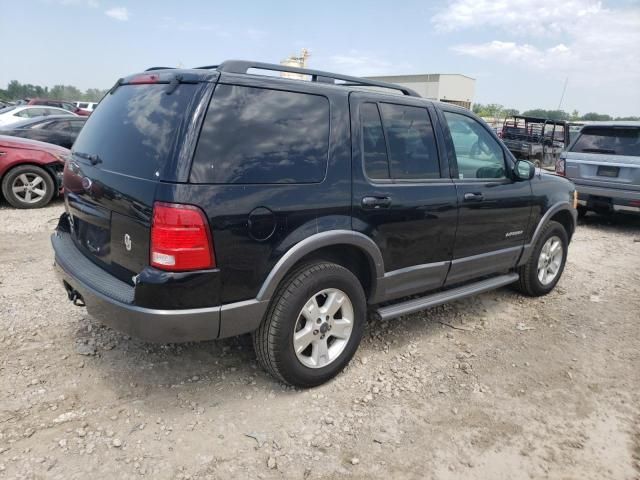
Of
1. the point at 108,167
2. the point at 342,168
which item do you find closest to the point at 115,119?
the point at 108,167

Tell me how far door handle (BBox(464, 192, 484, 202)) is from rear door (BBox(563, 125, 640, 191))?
5.45 metres

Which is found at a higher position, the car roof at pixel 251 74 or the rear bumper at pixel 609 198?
the car roof at pixel 251 74

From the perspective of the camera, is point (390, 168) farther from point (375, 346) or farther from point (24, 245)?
point (24, 245)

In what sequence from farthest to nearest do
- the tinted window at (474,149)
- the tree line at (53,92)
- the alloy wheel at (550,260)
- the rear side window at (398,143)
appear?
the tree line at (53,92) → the alloy wheel at (550,260) → the tinted window at (474,149) → the rear side window at (398,143)

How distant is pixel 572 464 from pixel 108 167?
303cm

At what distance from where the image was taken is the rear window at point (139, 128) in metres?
2.53

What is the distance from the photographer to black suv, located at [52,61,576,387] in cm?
248

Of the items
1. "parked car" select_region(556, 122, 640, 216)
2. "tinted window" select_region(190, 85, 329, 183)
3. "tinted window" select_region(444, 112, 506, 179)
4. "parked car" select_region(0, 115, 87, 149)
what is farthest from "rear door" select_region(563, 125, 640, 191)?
"parked car" select_region(0, 115, 87, 149)

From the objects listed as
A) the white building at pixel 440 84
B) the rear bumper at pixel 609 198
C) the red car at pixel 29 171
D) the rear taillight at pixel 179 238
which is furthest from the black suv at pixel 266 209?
the white building at pixel 440 84

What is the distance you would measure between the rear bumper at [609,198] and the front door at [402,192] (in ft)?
18.9

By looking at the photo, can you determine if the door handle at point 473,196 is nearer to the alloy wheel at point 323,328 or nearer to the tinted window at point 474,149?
the tinted window at point 474,149

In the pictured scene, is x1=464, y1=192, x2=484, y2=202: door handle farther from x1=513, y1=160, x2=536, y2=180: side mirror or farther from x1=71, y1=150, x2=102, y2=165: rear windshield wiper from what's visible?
x1=71, y1=150, x2=102, y2=165: rear windshield wiper

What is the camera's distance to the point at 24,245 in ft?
18.5

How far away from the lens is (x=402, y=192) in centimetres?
331
